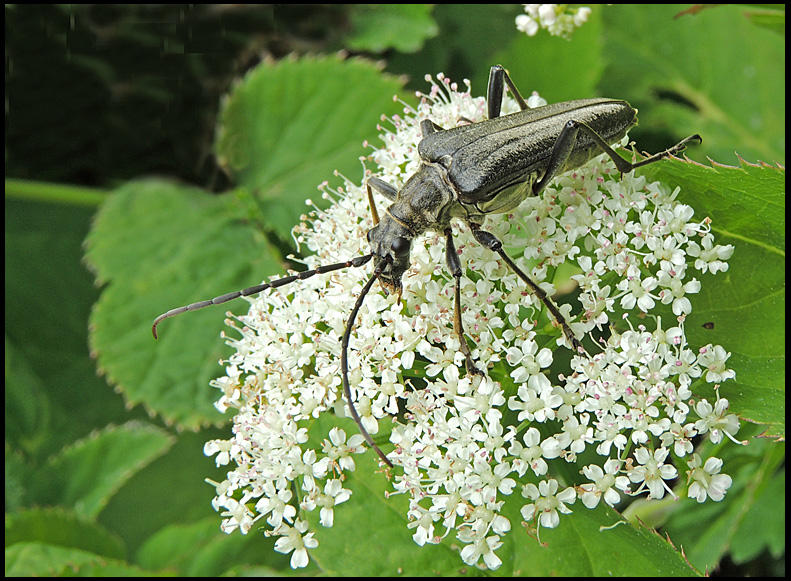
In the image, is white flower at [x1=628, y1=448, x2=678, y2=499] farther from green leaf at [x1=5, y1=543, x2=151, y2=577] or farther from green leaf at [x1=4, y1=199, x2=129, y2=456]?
green leaf at [x1=4, y1=199, x2=129, y2=456]

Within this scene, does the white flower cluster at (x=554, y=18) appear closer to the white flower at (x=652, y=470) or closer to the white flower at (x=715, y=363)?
the white flower at (x=715, y=363)

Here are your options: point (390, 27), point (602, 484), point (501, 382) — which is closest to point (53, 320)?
point (390, 27)

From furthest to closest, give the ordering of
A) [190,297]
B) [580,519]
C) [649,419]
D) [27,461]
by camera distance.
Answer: [27,461], [190,297], [580,519], [649,419]

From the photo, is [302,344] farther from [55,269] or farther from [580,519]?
[55,269]

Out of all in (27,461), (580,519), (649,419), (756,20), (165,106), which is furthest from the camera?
(165,106)

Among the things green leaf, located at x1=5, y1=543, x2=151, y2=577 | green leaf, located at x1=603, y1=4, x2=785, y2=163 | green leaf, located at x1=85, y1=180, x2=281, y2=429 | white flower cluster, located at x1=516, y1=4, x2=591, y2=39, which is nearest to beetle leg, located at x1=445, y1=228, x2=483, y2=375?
white flower cluster, located at x1=516, y1=4, x2=591, y2=39

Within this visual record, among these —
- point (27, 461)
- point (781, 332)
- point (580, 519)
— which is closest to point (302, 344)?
point (580, 519)

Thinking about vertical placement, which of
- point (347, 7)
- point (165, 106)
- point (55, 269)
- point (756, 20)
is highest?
point (756, 20)
